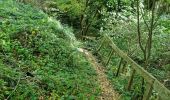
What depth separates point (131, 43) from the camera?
14.3 meters

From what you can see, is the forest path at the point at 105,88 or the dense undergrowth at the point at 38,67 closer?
the dense undergrowth at the point at 38,67

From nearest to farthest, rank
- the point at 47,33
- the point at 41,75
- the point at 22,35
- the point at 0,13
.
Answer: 1. the point at 41,75
2. the point at 22,35
3. the point at 47,33
4. the point at 0,13

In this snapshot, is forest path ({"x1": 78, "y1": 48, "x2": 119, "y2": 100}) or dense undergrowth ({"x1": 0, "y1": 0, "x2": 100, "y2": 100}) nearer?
dense undergrowth ({"x1": 0, "y1": 0, "x2": 100, "y2": 100})

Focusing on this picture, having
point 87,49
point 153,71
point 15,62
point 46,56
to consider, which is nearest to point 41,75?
point 15,62

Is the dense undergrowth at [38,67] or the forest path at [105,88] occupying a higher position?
the dense undergrowth at [38,67]

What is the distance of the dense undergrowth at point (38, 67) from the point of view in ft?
→ 23.2

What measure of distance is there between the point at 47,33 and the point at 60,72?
2550 mm

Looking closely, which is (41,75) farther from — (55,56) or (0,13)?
(0,13)

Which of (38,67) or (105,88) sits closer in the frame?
(38,67)

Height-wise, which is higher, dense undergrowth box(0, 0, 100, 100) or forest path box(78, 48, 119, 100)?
dense undergrowth box(0, 0, 100, 100)

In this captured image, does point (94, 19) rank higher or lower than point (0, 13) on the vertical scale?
lower

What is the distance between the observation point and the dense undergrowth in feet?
23.2

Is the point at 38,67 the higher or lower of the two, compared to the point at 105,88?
higher

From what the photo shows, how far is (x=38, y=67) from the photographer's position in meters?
8.55
